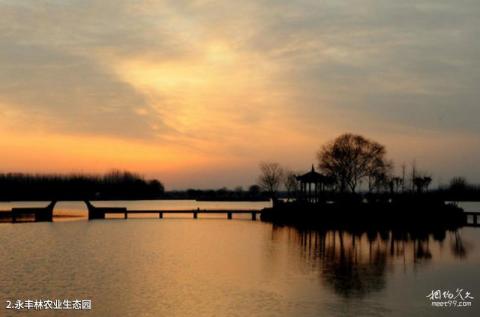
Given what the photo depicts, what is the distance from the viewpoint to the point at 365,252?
47.8m

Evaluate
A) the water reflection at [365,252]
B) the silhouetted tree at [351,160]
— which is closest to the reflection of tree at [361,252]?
the water reflection at [365,252]

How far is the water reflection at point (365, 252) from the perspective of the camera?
108ft

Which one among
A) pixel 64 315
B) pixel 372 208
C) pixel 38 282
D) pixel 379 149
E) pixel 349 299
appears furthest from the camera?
pixel 379 149

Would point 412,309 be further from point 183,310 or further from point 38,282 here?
point 38,282

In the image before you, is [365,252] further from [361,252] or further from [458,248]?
[458,248]

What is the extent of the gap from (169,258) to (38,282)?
1363cm

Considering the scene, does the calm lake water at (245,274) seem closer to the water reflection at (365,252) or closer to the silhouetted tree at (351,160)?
the water reflection at (365,252)

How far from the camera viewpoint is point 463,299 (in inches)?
1084

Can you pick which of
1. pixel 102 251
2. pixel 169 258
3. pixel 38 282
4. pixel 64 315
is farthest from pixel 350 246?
pixel 64 315

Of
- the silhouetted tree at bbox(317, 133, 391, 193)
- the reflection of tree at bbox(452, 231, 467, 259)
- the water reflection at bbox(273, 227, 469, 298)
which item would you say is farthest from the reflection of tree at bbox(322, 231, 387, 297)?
the silhouetted tree at bbox(317, 133, 391, 193)

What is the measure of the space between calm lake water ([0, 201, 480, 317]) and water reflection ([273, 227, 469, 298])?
0.09m

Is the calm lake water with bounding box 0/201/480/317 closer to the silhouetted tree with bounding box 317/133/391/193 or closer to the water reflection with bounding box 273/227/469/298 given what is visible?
the water reflection with bounding box 273/227/469/298

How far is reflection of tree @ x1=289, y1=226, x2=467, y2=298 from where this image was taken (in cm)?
3256

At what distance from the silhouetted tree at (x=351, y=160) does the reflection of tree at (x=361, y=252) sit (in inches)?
1440
